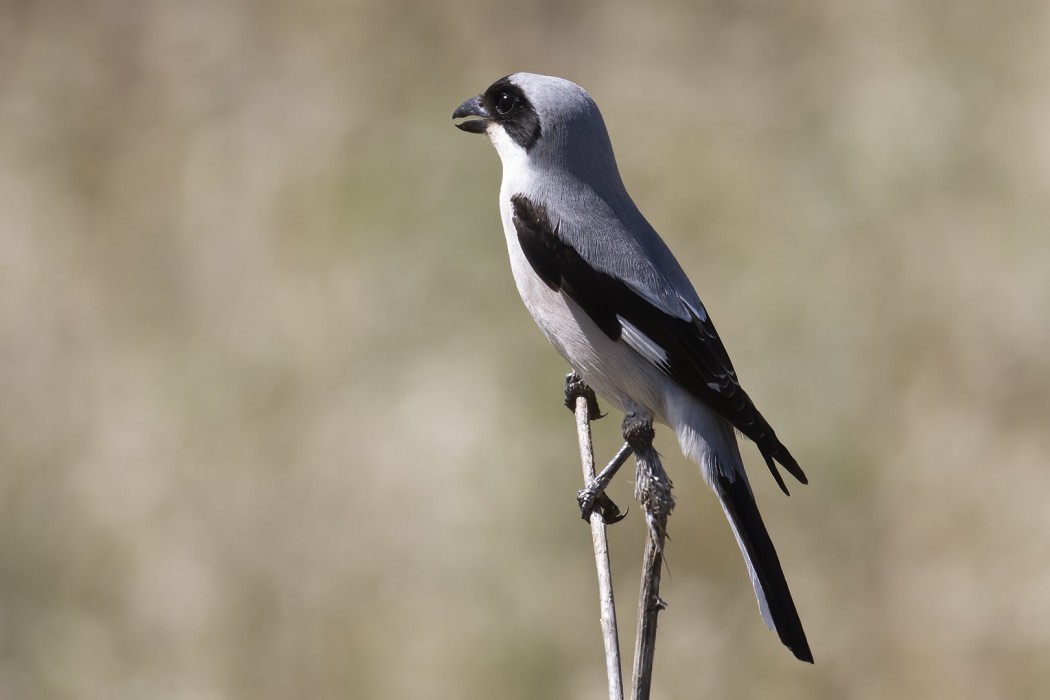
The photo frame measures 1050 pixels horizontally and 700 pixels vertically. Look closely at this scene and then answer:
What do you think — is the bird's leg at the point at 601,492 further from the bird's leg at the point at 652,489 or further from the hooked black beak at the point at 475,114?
the hooked black beak at the point at 475,114

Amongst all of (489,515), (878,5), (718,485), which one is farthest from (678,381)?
(878,5)

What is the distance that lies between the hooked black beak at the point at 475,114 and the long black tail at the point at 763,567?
129 centimetres

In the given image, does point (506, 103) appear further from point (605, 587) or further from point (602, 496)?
point (605, 587)

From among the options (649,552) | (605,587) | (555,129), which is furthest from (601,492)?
(555,129)

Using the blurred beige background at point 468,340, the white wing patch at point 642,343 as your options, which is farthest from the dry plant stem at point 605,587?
the blurred beige background at point 468,340

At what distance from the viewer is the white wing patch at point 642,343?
3.25 meters

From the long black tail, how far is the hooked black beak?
129 centimetres

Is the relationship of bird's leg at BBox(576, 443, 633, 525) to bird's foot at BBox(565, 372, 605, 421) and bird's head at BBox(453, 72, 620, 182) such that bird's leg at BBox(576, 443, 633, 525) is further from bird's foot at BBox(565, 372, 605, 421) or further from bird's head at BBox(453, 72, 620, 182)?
bird's head at BBox(453, 72, 620, 182)

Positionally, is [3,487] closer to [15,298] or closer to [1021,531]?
[15,298]

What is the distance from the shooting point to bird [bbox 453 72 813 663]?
10.6ft

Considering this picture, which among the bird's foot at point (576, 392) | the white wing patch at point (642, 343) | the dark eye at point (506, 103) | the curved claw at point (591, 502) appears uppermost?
the dark eye at point (506, 103)

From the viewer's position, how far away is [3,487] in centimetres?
555

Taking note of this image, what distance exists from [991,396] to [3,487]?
4.35 m

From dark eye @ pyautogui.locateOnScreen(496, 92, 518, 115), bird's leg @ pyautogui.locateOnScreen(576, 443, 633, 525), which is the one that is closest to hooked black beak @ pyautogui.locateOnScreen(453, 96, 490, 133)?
dark eye @ pyautogui.locateOnScreen(496, 92, 518, 115)
